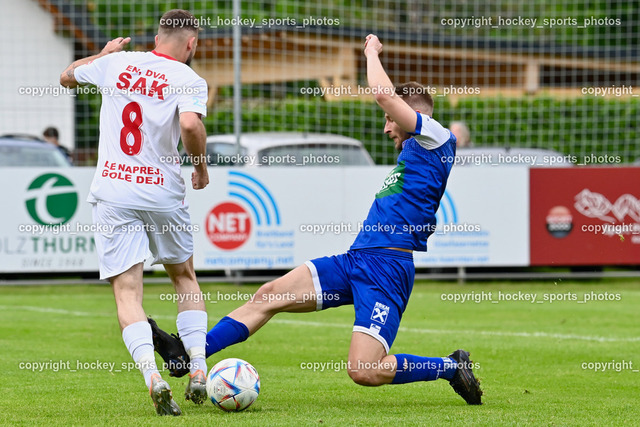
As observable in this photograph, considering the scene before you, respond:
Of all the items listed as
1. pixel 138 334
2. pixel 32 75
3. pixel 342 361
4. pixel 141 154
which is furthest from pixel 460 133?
pixel 138 334

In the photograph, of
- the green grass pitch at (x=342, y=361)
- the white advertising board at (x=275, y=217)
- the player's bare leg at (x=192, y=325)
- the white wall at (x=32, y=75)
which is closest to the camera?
the green grass pitch at (x=342, y=361)

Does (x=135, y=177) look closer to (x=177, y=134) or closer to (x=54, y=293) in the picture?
(x=177, y=134)

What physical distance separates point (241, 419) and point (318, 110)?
1237cm

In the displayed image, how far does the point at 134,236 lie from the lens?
5.97 m

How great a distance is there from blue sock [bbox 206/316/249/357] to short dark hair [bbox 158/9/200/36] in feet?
5.87

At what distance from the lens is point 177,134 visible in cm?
614

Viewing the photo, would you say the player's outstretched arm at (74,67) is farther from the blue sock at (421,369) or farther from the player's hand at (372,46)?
the blue sock at (421,369)

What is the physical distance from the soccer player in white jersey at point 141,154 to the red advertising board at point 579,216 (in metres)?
9.10

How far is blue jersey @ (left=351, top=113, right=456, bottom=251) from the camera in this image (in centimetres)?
615

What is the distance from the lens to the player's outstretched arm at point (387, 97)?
18.9 ft

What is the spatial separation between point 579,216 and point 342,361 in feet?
24.0

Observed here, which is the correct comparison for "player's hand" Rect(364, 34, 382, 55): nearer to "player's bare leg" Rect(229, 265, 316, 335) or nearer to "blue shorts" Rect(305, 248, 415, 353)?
"blue shorts" Rect(305, 248, 415, 353)

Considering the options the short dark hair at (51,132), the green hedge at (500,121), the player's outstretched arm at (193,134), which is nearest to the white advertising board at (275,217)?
the short dark hair at (51,132)

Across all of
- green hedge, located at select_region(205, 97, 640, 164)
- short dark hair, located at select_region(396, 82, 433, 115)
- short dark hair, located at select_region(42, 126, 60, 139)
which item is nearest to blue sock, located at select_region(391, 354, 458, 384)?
short dark hair, located at select_region(396, 82, 433, 115)
